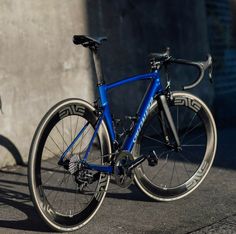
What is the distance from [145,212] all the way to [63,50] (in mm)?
2591

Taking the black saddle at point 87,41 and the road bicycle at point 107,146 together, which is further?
the black saddle at point 87,41

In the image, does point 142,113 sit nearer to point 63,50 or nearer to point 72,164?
point 72,164

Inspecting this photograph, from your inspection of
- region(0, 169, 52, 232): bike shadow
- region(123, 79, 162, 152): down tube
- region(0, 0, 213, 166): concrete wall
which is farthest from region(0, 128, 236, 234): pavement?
region(0, 0, 213, 166): concrete wall

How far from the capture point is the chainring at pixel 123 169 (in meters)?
4.10

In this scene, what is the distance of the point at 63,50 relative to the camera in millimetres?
6387

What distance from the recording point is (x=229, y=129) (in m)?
8.08

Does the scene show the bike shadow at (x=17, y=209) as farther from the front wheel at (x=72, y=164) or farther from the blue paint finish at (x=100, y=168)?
the blue paint finish at (x=100, y=168)

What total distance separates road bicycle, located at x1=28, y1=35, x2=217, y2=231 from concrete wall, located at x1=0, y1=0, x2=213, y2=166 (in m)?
1.13

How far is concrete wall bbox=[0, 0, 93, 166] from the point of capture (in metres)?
5.88

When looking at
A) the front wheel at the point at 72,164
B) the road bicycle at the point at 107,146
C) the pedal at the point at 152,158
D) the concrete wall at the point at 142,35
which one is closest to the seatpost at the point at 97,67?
the road bicycle at the point at 107,146

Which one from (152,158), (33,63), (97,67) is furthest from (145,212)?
(33,63)

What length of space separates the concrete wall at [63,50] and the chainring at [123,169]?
2.06 meters

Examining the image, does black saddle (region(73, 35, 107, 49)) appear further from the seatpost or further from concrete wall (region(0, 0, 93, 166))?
concrete wall (region(0, 0, 93, 166))

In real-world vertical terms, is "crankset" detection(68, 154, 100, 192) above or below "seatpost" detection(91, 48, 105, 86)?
below
